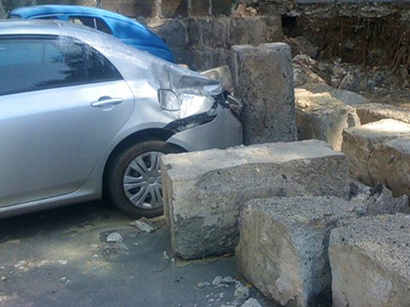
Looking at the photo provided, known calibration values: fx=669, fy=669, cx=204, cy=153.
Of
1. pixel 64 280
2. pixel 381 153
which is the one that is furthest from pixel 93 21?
pixel 64 280

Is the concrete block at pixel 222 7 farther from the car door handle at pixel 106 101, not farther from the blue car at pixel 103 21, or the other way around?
the car door handle at pixel 106 101

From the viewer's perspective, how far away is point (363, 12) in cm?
977

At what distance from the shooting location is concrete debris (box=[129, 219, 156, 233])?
211 inches

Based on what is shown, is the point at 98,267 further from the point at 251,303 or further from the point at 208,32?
the point at 208,32

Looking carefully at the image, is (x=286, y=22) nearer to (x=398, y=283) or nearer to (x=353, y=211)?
(x=353, y=211)

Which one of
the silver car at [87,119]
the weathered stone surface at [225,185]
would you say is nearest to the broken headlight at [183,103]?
the silver car at [87,119]

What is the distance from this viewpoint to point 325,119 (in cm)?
653

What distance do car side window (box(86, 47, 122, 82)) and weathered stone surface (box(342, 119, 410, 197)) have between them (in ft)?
6.77

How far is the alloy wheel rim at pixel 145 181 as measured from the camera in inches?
214

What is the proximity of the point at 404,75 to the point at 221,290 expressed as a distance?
6.09m

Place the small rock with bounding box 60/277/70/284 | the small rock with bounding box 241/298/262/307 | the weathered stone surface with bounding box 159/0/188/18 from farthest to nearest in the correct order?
the weathered stone surface with bounding box 159/0/188/18 → the small rock with bounding box 60/277/70/284 → the small rock with bounding box 241/298/262/307

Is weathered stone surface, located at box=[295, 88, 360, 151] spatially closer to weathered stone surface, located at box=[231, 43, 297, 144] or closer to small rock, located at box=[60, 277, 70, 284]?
weathered stone surface, located at box=[231, 43, 297, 144]

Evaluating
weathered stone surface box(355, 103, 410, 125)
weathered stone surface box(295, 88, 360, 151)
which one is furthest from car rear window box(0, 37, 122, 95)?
weathered stone surface box(355, 103, 410, 125)

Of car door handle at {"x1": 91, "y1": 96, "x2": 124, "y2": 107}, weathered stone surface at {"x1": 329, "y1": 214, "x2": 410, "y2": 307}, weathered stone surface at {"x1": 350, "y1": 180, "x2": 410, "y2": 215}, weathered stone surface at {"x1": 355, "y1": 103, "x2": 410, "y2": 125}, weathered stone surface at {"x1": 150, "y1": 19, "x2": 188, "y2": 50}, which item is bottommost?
weathered stone surface at {"x1": 350, "y1": 180, "x2": 410, "y2": 215}
